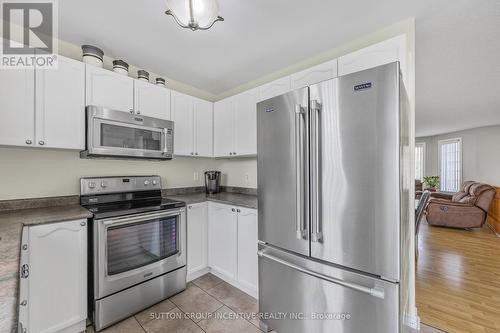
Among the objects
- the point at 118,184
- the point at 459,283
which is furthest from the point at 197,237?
the point at 459,283

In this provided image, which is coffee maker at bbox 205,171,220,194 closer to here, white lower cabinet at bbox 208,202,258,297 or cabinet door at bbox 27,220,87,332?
white lower cabinet at bbox 208,202,258,297

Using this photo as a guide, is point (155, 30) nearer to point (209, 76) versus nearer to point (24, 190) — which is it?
point (209, 76)

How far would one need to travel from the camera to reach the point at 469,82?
10.4 feet

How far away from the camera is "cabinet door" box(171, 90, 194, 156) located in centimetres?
260

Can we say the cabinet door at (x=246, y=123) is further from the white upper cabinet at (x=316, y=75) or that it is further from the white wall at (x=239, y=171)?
the white upper cabinet at (x=316, y=75)

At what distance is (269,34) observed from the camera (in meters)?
1.96

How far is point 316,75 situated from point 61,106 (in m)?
2.27

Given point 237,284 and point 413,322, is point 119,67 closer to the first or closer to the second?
point 237,284

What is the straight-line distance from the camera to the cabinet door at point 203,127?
2830 mm

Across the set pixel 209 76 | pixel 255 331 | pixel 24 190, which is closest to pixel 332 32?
pixel 209 76

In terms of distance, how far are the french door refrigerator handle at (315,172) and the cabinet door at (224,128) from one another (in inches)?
61.7

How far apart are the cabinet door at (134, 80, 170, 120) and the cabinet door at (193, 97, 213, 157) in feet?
1.35

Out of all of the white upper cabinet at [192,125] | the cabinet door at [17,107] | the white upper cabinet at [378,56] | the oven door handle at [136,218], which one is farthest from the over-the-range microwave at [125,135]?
the white upper cabinet at [378,56]

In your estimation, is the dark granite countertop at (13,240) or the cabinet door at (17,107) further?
the cabinet door at (17,107)
